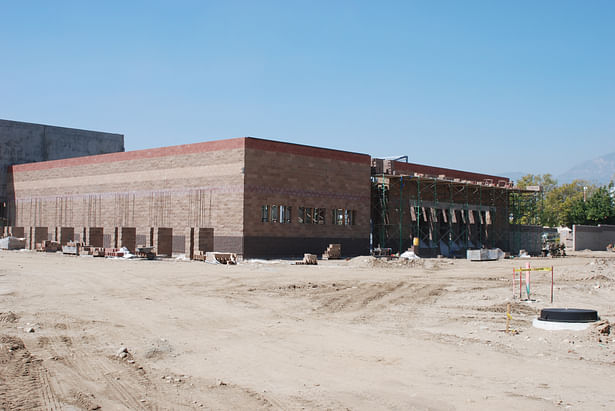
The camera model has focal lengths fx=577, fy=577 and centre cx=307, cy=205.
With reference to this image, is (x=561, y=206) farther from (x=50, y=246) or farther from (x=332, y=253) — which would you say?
(x=50, y=246)

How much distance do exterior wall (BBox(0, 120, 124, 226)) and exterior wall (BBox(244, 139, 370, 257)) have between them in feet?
115

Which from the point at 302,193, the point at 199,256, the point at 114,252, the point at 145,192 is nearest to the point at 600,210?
the point at 302,193

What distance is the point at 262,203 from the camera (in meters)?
36.3

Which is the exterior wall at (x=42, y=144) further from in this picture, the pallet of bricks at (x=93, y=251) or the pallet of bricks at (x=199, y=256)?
the pallet of bricks at (x=199, y=256)

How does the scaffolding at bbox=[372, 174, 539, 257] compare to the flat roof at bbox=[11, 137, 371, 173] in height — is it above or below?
below

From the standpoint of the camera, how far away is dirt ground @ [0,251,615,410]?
748 cm

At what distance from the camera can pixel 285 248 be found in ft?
123

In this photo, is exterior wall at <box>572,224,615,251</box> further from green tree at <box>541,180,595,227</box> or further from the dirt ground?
the dirt ground

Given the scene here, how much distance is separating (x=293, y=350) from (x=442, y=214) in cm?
4032

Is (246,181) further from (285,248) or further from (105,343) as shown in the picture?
(105,343)

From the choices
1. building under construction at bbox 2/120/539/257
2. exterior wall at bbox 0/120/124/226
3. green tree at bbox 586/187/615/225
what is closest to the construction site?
building under construction at bbox 2/120/539/257

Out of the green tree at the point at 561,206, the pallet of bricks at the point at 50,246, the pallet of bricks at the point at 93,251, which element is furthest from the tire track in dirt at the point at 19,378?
the green tree at the point at 561,206

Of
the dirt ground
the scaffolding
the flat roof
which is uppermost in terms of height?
the flat roof

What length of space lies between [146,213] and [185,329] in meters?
31.6
